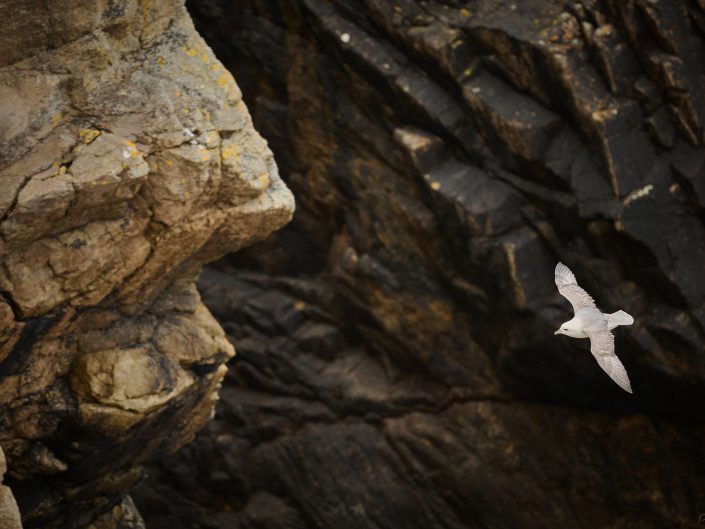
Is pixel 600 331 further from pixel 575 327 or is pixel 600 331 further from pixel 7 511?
pixel 7 511

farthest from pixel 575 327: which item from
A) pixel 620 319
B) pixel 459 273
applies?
pixel 459 273

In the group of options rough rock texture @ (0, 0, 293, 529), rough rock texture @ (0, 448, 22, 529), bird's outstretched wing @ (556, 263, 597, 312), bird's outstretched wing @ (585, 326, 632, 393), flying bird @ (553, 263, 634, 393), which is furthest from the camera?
bird's outstretched wing @ (556, 263, 597, 312)

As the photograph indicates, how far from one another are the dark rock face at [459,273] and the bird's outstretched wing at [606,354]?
246 cm

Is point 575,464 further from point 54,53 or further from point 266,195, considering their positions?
point 54,53

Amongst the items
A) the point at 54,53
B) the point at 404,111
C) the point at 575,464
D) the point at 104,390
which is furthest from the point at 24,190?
the point at 575,464

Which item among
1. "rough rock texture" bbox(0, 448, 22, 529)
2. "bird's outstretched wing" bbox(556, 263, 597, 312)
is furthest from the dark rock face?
"rough rock texture" bbox(0, 448, 22, 529)

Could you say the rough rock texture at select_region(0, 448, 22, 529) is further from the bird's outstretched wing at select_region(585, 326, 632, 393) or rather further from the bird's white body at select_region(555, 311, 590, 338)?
the bird's outstretched wing at select_region(585, 326, 632, 393)

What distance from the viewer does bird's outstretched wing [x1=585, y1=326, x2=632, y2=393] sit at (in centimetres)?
917

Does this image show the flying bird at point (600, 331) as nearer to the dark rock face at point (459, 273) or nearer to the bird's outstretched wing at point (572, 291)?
the bird's outstretched wing at point (572, 291)

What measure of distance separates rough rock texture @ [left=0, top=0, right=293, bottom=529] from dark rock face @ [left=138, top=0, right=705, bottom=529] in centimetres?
393

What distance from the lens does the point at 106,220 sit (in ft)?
30.5

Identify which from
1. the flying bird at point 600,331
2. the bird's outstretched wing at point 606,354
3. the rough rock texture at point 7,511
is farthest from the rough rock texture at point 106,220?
the bird's outstretched wing at point 606,354

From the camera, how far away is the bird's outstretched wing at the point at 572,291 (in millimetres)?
10297

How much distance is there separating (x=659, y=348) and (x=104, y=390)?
7.35 m
